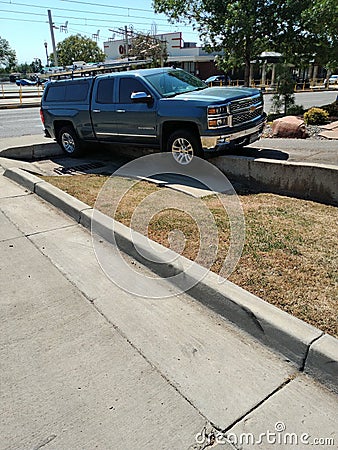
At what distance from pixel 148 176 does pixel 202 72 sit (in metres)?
52.8

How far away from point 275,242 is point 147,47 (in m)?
53.7

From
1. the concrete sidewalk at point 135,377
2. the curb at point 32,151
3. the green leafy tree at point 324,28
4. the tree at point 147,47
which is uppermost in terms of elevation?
the tree at point 147,47

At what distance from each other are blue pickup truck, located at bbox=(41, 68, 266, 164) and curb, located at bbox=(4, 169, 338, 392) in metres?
2.96

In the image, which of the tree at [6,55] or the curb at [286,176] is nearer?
the curb at [286,176]

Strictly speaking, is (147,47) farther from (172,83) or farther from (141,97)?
(141,97)

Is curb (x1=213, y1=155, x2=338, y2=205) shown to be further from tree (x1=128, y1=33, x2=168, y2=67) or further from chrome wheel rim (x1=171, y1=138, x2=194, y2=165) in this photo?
tree (x1=128, y1=33, x2=168, y2=67)

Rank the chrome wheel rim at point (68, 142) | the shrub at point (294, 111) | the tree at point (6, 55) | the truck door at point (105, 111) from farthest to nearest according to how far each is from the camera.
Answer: the tree at point (6, 55)
the shrub at point (294, 111)
the chrome wheel rim at point (68, 142)
the truck door at point (105, 111)

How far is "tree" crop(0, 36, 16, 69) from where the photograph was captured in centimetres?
8400

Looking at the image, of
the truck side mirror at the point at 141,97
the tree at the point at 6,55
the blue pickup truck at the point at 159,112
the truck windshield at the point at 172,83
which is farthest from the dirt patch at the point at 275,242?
the tree at the point at 6,55

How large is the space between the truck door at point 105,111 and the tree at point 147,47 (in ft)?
145

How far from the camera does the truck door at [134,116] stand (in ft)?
23.4

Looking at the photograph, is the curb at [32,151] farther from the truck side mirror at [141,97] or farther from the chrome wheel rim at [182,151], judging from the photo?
the chrome wheel rim at [182,151]

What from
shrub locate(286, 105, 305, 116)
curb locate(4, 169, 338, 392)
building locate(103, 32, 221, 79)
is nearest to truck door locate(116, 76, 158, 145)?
curb locate(4, 169, 338, 392)

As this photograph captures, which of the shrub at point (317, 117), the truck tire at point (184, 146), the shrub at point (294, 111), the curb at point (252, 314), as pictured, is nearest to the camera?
the curb at point (252, 314)
